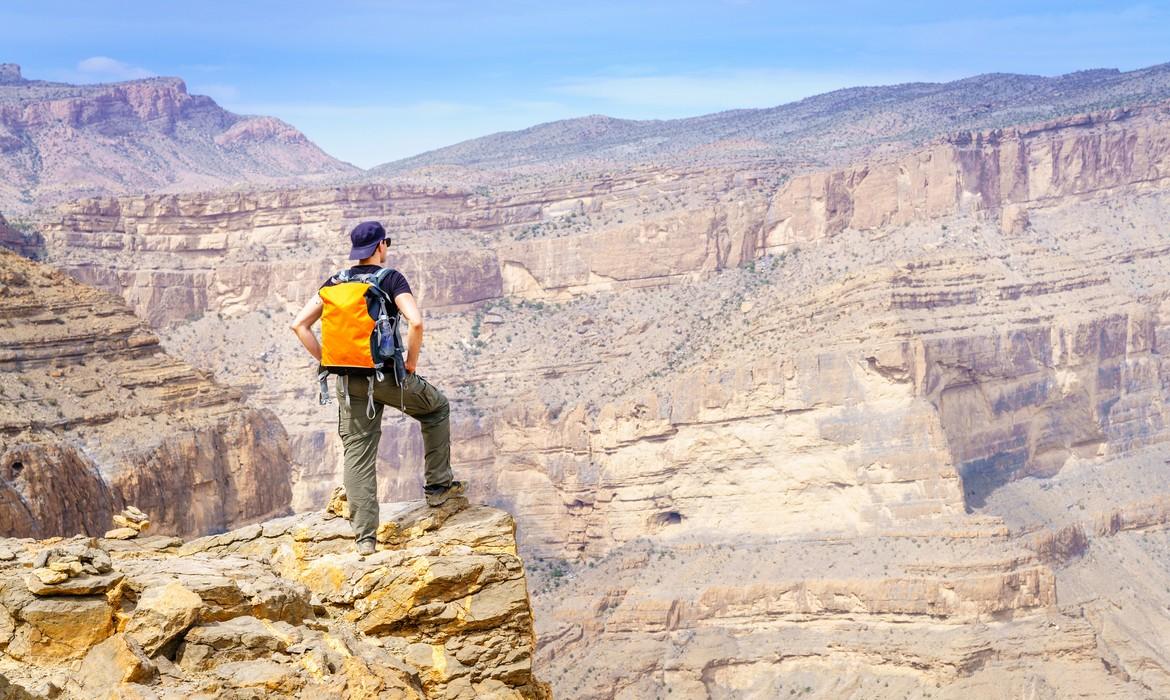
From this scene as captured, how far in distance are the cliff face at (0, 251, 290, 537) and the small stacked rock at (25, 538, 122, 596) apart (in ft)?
93.4

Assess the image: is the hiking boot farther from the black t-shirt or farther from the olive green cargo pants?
the black t-shirt

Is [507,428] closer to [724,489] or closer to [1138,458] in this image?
[724,489]

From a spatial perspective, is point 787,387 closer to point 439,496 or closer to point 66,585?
point 439,496

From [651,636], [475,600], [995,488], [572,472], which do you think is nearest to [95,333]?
[651,636]

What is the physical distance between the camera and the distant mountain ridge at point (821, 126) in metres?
130

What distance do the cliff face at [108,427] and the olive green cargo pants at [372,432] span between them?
1047 inches

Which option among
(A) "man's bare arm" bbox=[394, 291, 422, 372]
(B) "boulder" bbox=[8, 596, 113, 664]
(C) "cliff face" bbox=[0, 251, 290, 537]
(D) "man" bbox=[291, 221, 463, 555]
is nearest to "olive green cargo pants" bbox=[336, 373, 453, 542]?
(D) "man" bbox=[291, 221, 463, 555]

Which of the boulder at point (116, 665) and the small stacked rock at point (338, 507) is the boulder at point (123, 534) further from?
the boulder at point (116, 665)

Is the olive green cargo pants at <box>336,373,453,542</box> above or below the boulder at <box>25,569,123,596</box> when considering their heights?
above

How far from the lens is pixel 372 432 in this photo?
50.1 ft

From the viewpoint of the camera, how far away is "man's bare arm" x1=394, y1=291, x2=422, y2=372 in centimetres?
1422

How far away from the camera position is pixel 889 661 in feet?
238

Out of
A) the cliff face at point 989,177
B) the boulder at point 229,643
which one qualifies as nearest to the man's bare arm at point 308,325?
the boulder at point 229,643

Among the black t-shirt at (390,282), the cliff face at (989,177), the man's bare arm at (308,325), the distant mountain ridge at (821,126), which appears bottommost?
the man's bare arm at (308,325)
